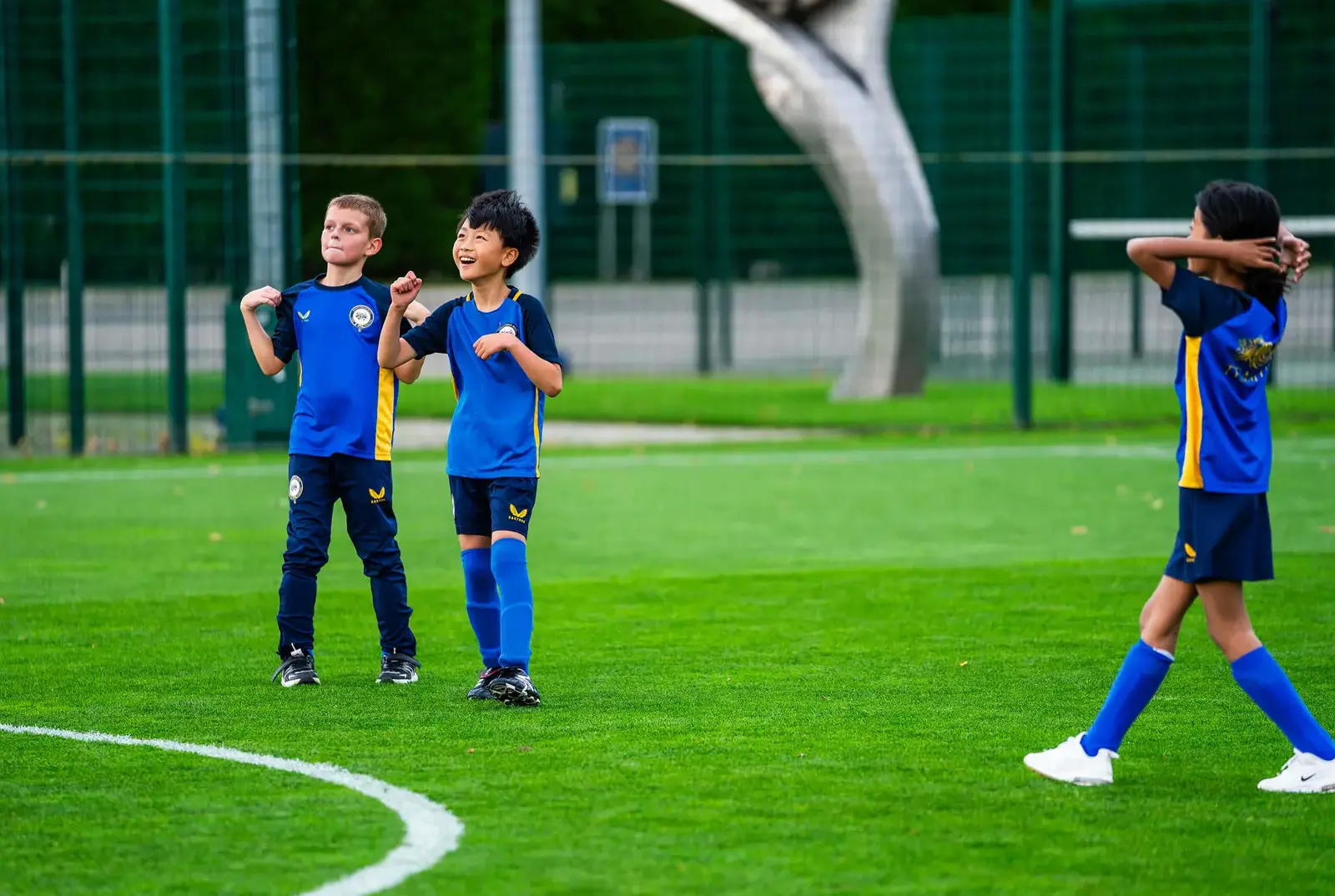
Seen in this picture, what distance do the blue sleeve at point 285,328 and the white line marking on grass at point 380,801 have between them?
1.53 meters

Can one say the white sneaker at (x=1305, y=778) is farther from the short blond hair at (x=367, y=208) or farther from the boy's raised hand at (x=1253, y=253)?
the short blond hair at (x=367, y=208)

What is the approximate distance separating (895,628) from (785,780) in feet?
8.96

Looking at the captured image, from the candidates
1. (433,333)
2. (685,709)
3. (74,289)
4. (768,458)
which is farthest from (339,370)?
(74,289)

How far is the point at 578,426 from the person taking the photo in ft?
58.3

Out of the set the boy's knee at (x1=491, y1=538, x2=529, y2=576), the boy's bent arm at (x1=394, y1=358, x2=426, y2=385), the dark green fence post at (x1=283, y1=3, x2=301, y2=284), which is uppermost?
the dark green fence post at (x1=283, y1=3, x2=301, y2=284)

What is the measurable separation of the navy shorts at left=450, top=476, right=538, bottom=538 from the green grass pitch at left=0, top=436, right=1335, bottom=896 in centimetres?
57

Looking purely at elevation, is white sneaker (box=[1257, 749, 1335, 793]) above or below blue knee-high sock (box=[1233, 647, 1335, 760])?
below

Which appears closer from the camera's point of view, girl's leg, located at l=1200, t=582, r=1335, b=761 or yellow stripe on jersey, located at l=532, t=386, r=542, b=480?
girl's leg, located at l=1200, t=582, r=1335, b=761

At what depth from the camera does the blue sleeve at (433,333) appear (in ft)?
21.8

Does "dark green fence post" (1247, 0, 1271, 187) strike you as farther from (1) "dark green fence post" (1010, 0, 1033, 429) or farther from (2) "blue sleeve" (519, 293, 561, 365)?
(2) "blue sleeve" (519, 293, 561, 365)

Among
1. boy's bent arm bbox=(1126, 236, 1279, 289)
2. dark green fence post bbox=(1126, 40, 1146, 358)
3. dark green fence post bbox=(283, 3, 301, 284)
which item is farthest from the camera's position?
dark green fence post bbox=(1126, 40, 1146, 358)

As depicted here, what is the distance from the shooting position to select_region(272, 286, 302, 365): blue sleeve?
7023 millimetres

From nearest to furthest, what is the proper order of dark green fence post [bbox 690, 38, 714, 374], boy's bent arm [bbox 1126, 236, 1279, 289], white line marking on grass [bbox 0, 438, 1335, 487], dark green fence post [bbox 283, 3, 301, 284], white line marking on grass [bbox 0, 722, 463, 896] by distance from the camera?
white line marking on grass [bbox 0, 722, 463, 896] → boy's bent arm [bbox 1126, 236, 1279, 289] → white line marking on grass [bbox 0, 438, 1335, 487] → dark green fence post [bbox 283, 3, 301, 284] → dark green fence post [bbox 690, 38, 714, 374]

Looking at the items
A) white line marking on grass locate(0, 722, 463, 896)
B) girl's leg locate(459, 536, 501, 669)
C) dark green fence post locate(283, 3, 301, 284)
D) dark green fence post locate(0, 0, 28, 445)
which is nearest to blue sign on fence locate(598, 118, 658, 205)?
dark green fence post locate(283, 3, 301, 284)
